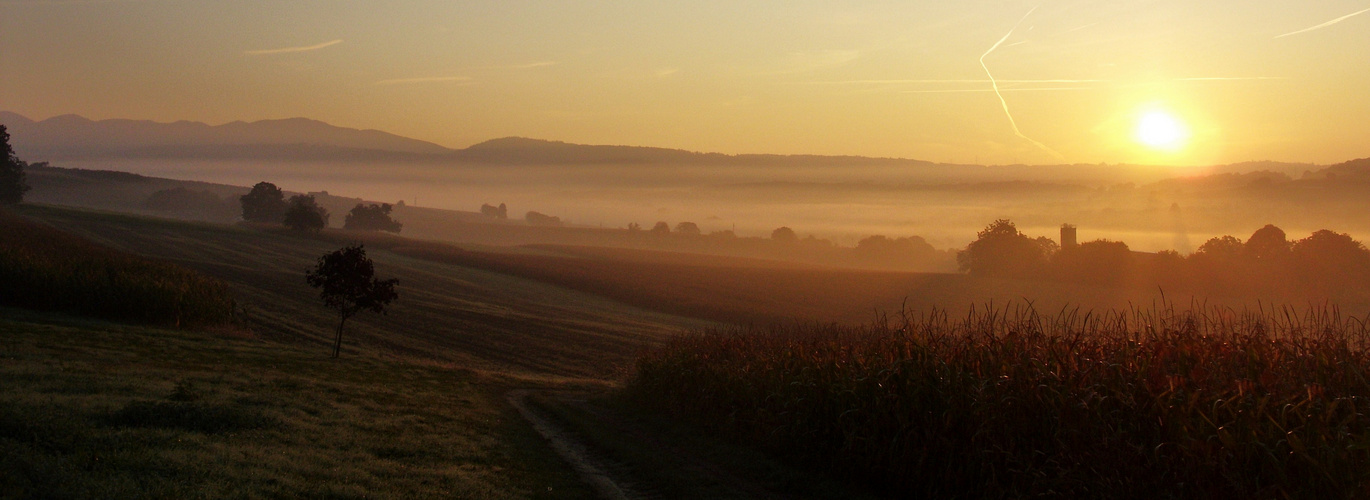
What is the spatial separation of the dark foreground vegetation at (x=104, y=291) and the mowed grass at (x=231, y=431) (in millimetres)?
7891

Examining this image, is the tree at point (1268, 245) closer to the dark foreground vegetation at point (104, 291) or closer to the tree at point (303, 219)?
the dark foreground vegetation at point (104, 291)

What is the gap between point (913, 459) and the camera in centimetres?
1350

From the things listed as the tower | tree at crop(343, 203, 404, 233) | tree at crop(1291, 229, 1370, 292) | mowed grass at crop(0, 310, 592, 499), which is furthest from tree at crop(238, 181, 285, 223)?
tree at crop(1291, 229, 1370, 292)

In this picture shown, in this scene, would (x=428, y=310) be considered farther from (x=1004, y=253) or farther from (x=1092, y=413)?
(x=1004, y=253)

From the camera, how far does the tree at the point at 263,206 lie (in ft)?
480

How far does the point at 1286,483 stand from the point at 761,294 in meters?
74.4

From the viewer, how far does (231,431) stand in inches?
555

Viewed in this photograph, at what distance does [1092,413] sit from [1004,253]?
293ft

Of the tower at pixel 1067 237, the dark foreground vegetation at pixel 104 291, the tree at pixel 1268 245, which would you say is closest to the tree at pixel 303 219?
the dark foreground vegetation at pixel 104 291

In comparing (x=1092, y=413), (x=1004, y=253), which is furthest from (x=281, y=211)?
(x=1092, y=413)

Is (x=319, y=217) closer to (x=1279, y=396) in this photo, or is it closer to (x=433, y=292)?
(x=433, y=292)

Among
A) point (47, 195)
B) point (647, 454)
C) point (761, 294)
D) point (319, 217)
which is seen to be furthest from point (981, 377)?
point (47, 195)

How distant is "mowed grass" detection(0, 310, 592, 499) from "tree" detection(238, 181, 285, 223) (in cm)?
12880

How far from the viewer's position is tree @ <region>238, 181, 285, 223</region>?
14638 centimetres
